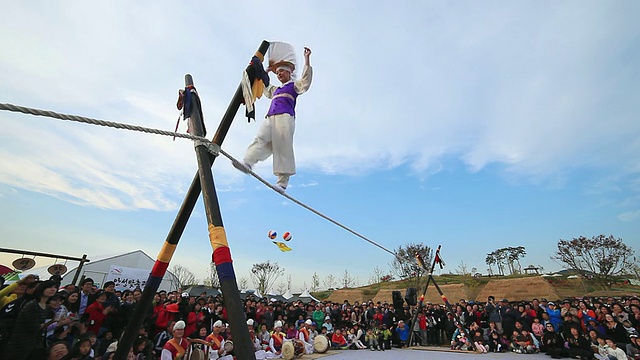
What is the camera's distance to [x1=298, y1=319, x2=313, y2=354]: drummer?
932 centimetres

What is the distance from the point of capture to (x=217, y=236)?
59.7 inches

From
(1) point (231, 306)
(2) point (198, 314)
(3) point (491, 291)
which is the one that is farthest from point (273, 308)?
(3) point (491, 291)

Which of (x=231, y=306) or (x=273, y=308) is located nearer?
(x=231, y=306)

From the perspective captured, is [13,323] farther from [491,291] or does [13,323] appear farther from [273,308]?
[491,291]

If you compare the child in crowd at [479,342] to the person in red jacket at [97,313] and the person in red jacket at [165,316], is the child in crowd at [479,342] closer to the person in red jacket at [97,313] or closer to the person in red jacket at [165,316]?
the person in red jacket at [165,316]

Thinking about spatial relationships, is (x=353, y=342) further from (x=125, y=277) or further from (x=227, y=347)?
(x=125, y=277)

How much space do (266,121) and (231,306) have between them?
1.82 metres

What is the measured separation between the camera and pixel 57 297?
14.3 feet

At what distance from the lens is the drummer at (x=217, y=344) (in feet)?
22.1

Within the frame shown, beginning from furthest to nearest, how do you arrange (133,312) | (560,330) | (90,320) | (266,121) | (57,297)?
(560,330)
(90,320)
(57,297)
(266,121)
(133,312)

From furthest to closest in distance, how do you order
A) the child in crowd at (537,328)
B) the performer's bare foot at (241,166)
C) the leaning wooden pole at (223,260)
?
the child in crowd at (537,328) < the performer's bare foot at (241,166) < the leaning wooden pole at (223,260)

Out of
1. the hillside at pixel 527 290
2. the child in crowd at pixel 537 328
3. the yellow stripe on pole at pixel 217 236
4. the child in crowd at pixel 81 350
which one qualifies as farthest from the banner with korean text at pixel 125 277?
the hillside at pixel 527 290

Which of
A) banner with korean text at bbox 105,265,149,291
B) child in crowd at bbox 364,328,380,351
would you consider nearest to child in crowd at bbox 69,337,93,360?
child in crowd at bbox 364,328,380,351

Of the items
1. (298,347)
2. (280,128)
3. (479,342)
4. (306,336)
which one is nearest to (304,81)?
(280,128)
